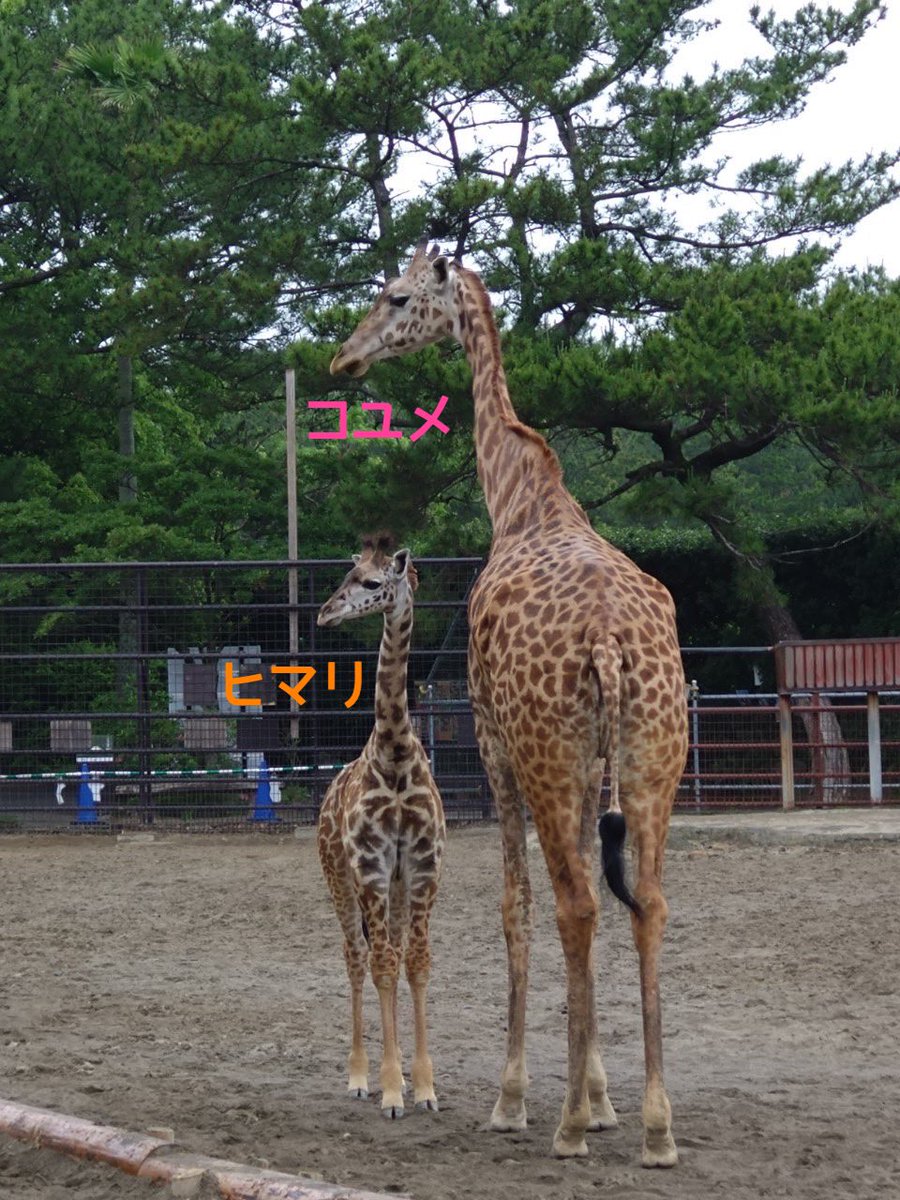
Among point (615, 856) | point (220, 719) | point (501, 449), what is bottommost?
point (615, 856)

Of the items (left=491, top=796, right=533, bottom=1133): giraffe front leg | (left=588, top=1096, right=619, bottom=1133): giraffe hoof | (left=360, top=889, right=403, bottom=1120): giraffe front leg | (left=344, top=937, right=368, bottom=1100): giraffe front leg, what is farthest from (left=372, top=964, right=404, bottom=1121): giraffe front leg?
(left=588, top=1096, right=619, bottom=1133): giraffe hoof

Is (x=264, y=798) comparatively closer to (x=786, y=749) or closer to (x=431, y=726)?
(x=431, y=726)

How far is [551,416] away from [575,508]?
1168cm

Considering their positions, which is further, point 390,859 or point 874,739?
point 874,739

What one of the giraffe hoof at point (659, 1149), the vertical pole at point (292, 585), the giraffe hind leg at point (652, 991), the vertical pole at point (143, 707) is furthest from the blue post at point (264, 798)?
the giraffe hoof at point (659, 1149)

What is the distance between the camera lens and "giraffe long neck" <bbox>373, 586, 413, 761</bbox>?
6.07 metres

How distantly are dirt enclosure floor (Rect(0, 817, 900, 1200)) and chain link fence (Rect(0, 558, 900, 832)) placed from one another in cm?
293

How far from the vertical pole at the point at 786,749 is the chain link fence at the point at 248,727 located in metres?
0.57

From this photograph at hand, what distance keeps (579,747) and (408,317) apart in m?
2.61

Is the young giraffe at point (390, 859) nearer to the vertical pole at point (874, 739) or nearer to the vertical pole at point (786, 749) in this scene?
the vertical pole at point (786, 749)

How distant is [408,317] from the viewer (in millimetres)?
6965

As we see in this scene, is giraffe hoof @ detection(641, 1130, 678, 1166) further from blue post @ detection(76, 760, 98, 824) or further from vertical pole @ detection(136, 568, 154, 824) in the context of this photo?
vertical pole @ detection(136, 568, 154, 824)

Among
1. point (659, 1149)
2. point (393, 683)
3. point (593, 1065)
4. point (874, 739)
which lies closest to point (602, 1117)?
point (593, 1065)

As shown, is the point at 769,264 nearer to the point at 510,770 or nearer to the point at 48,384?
the point at 48,384
